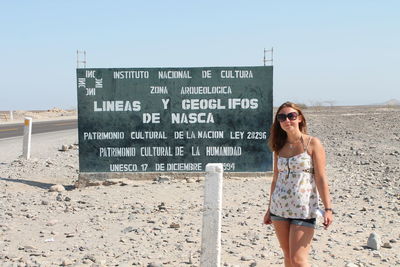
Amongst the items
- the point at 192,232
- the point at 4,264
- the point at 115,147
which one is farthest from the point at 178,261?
the point at 115,147

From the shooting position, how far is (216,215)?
4973 mm

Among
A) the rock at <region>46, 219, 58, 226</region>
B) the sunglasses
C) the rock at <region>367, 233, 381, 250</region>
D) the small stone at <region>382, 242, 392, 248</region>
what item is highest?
the sunglasses

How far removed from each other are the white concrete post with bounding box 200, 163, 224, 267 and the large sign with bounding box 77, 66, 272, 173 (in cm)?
631

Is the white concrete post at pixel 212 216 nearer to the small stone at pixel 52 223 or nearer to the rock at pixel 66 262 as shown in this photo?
the rock at pixel 66 262

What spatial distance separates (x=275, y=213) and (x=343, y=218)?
3.77 m

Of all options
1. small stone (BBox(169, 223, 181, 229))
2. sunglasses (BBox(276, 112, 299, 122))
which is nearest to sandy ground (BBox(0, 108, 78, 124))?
small stone (BBox(169, 223, 181, 229))

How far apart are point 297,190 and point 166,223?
3.56 metres

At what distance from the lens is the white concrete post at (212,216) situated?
4.88 metres

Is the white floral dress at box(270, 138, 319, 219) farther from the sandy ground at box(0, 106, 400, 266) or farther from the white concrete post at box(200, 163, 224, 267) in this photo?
the sandy ground at box(0, 106, 400, 266)

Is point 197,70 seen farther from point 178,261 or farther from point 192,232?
point 178,261

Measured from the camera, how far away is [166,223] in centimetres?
763

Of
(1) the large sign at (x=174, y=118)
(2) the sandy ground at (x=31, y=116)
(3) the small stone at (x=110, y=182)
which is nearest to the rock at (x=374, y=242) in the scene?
(1) the large sign at (x=174, y=118)

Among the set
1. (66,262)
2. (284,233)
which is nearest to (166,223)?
(66,262)

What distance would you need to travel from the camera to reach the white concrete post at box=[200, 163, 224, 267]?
4.88 metres
